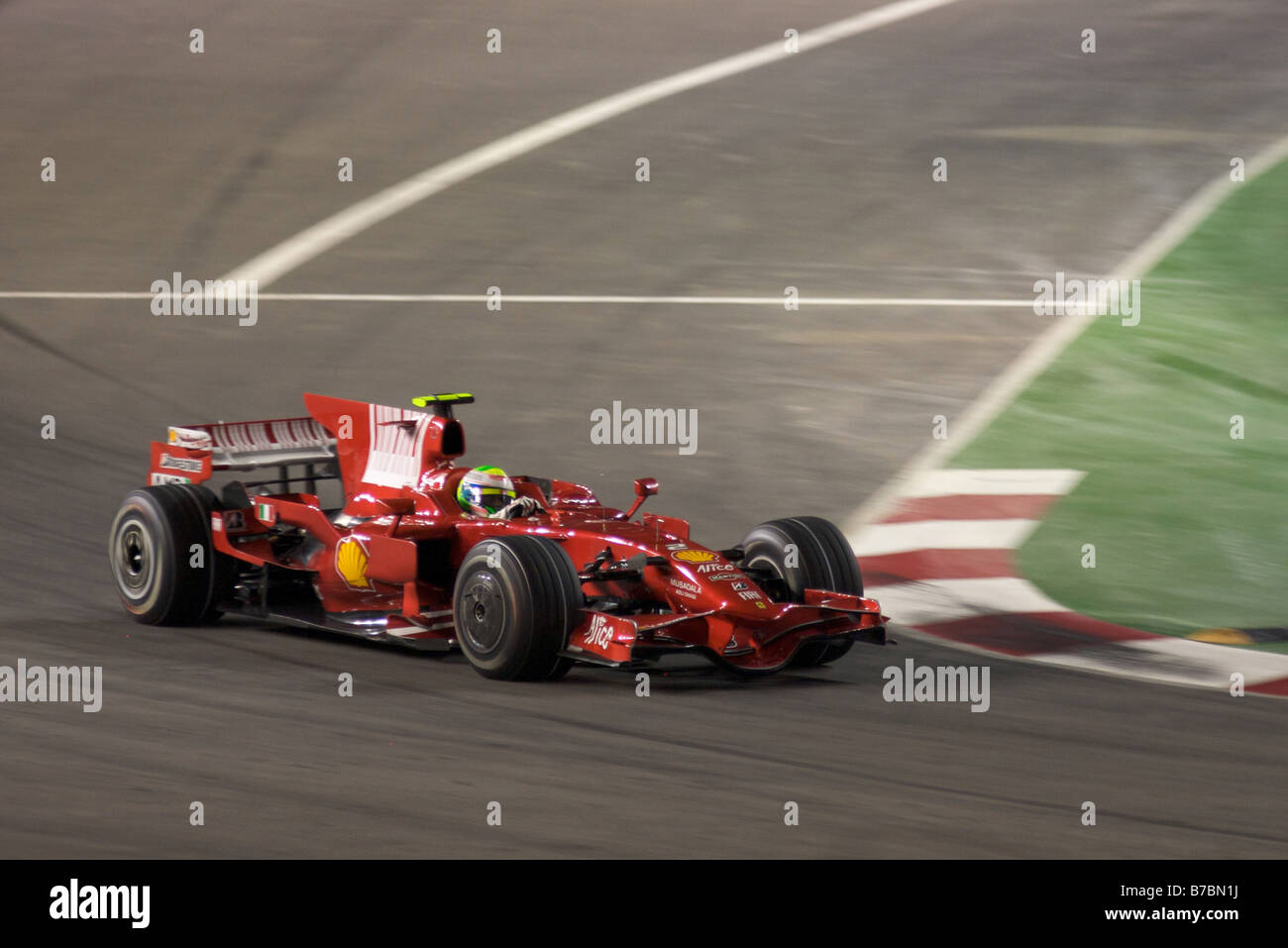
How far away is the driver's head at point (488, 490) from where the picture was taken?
948 cm

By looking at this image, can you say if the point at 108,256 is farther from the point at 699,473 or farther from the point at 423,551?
the point at 423,551

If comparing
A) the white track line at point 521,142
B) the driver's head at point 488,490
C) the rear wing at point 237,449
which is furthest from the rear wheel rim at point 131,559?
the white track line at point 521,142

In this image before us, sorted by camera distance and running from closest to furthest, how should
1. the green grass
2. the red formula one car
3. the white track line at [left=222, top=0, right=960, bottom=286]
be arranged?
the red formula one car, the green grass, the white track line at [left=222, top=0, right=960, bottom=286]

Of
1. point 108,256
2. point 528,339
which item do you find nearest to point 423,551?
point 528,339

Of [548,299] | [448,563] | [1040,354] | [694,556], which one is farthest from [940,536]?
[548,299]

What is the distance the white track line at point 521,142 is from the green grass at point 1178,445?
7.21 meters

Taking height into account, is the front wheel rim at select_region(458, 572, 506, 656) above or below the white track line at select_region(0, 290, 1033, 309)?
below

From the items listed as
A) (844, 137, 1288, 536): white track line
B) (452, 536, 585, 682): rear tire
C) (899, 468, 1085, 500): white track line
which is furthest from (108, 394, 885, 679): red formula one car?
(899, 468, 1085, 500): white track line

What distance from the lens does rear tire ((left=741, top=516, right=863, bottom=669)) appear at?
9.23 m

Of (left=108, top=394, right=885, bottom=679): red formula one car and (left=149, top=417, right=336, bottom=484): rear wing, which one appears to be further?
(left=149, top=417, right=336, bottom=484): rear wing

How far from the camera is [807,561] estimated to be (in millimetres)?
9305

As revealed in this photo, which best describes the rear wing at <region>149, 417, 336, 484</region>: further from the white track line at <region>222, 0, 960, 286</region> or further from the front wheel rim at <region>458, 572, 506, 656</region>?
the white track line at <region>222, 0, 960, 286</region>

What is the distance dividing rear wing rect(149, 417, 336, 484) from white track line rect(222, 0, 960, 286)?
730 cm

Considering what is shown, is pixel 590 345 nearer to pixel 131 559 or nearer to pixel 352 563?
pixel 131 559
